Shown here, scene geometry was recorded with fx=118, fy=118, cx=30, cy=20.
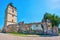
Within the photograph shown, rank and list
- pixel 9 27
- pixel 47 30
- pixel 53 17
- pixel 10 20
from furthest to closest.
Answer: pixel 10 20 → pixel 9 27 → pixel 53 17 → pixel 47 30

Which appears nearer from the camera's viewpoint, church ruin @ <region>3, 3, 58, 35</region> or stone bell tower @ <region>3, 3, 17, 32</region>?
church ruin @ <region>3, 3, 58, 35</region>

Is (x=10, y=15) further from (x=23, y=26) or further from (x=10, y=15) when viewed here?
(x=23, y=26)

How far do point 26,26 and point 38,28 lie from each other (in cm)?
334

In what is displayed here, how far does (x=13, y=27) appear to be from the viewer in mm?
32938

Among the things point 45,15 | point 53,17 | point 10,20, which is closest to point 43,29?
point 53,17

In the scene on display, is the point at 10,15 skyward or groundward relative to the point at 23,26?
skyward

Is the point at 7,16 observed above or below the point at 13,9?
below

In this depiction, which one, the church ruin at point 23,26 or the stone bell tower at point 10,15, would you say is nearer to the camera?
the church ruin at point 23,26

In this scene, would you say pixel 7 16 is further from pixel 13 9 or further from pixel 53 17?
pixel 53 17

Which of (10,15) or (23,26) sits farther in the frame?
(10,15)

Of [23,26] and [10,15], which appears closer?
[23,26]

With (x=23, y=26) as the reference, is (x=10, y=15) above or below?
above

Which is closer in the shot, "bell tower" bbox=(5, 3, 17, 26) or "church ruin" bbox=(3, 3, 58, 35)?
"church ruin" bbox=(3, 3, 58, 35)

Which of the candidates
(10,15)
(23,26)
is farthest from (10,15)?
(23,26)
